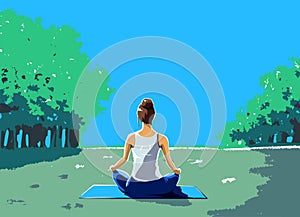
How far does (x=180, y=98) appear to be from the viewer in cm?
1362

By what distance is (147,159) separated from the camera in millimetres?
10750

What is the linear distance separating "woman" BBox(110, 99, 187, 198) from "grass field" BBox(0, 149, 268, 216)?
0.36 metres

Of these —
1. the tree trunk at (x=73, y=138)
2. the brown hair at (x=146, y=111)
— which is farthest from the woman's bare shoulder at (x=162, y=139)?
the tree trunk at (x=73, y=138)

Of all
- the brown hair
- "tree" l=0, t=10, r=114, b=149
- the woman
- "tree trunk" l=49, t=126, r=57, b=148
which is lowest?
the woman

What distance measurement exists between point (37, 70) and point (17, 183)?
70.0ft

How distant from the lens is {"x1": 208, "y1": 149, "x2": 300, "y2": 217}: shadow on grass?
9.70 m

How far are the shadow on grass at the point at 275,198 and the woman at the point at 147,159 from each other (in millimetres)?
1501

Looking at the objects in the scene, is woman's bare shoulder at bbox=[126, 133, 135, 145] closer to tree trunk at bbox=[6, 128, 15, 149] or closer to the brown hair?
the brown hair

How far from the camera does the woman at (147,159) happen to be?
1072cm

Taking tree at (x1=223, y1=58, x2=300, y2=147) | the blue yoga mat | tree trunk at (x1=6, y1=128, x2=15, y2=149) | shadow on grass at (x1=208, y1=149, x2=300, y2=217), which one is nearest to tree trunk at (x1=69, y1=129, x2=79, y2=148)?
tree trunk at (x1=6, y1=128, x2=15, y2=149)

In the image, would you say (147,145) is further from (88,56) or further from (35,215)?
(88,56)

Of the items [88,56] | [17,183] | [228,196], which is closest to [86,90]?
[88,56]

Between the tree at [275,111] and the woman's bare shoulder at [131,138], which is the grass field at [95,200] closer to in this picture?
the woman's bare shoulder at [131,138]

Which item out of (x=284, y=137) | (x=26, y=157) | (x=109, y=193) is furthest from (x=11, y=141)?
(x=109, y=193)
